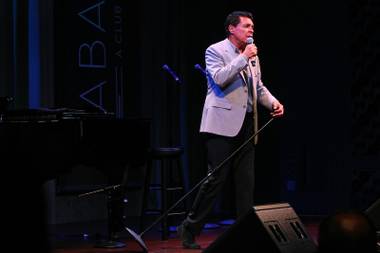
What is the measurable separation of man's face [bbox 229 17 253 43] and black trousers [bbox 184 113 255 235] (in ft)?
1.90

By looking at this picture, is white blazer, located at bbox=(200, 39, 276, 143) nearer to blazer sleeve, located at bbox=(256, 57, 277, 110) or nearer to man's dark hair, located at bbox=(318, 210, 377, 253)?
blazer sleeve, located at bbox=(256, 57, 277, 110)

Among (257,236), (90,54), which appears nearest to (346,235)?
(257,236)

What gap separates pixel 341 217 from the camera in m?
1.15

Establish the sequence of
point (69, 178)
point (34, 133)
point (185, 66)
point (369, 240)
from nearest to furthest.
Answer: point (369, 240) → point (34, 133) → point (69, 178) → point (185, 66)

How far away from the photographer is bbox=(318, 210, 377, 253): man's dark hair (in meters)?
1.11

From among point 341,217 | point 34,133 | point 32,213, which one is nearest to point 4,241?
point 32,213

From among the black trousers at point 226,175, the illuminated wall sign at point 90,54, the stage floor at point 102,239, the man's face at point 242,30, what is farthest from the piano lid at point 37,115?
the illuminated wall sign at point 90,54

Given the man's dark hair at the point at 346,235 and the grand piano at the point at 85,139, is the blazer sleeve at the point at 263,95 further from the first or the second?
the man's dark hair at the point at 346,235

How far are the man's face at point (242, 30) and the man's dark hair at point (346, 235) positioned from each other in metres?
3.37

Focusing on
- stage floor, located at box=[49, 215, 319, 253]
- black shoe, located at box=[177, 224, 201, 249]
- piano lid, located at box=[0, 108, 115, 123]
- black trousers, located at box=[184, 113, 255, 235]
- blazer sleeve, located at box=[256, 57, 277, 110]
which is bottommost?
stage floor, located at box=[49, 215, 319, 253]

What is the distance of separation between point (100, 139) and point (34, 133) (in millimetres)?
502

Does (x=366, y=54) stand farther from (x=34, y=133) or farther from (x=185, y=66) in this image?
(x=34, y=133)

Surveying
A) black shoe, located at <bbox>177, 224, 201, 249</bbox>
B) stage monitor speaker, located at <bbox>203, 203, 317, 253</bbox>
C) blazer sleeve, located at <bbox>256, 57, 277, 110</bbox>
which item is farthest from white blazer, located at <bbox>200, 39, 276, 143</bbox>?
stage monitor speaker, located at <bbox>203, 203, 317, 253</bbox>

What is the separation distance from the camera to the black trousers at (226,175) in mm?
4289
